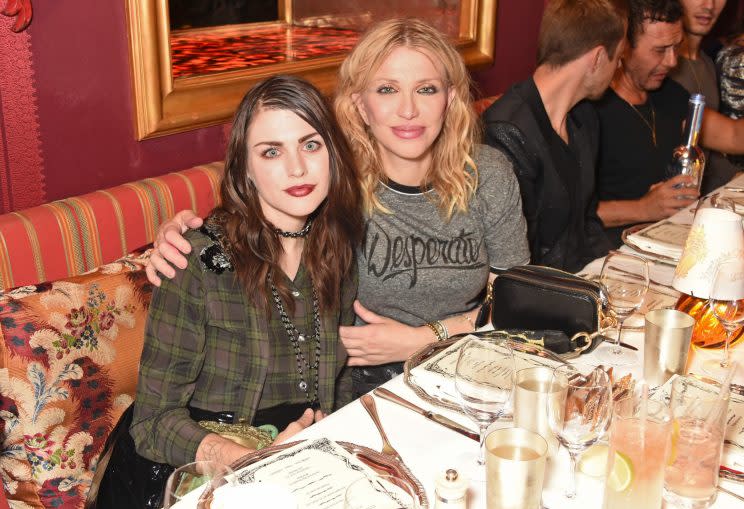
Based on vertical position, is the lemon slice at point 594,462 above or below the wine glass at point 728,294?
below

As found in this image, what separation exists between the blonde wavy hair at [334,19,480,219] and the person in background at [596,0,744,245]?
1188 millimetres

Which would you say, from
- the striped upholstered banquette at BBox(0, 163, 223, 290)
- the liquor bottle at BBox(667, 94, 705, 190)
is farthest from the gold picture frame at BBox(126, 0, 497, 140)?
the liquor bottle at BBox(667, 94, 705, 190)

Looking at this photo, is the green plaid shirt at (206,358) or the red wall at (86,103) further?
the red wall at (86,103)

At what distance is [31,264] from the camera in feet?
6.25

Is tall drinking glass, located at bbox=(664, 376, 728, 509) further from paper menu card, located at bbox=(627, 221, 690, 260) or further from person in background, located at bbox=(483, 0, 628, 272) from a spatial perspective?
person in background, located at bbox=(483, 0, 628, 272)

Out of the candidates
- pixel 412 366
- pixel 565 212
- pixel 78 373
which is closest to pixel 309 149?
pixel 412 366

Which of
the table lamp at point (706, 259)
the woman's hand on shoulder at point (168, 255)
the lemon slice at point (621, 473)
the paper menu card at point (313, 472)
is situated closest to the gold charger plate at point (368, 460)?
the paper menu card at point (313, 472)

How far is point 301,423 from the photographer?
1.67m

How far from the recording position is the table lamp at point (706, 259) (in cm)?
157

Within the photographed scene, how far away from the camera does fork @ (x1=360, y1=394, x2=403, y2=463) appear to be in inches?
50.4

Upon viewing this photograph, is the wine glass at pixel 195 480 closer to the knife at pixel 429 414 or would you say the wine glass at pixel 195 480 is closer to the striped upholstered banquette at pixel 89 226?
the knife at pixel 429 414

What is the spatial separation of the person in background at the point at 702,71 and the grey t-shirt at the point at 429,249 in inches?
80.4

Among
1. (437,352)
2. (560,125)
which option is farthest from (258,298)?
(560,125)

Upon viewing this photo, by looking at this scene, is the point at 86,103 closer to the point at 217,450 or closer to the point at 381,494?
the point at 217,450
